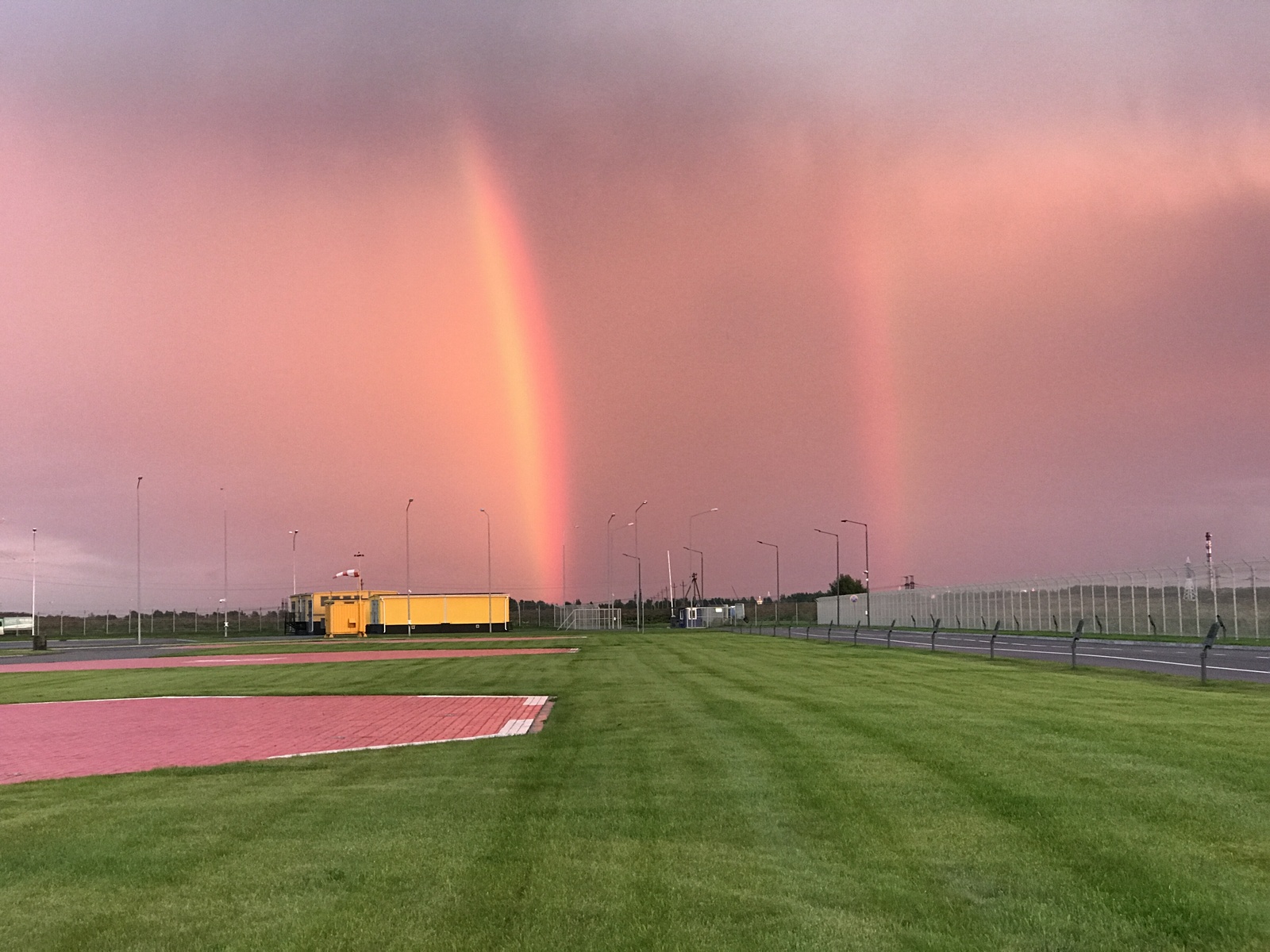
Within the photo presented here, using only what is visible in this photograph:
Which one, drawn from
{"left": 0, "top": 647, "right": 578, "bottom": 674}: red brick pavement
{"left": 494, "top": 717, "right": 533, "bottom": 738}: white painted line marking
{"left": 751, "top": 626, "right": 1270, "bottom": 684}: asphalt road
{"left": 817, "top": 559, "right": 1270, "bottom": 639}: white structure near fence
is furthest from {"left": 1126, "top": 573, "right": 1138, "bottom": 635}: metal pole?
{"left": 494, "top": 717, "right": 533, "bottom": 738}: white painted line marking

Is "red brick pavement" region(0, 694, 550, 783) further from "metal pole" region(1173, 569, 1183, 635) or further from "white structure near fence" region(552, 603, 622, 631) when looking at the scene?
"white structure near fence" region(552, 603, 622, 631)

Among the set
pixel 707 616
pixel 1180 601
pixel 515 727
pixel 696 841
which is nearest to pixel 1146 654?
pixel 1180 601

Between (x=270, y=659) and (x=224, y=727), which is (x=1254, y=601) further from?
(x=224, y=727)

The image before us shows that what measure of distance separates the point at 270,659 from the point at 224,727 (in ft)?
83.2

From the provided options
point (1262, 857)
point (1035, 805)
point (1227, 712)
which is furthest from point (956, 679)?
point (1262, 857)

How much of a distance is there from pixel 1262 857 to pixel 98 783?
1089 cm

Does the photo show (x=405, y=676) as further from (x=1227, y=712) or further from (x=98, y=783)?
(x=1227, y=712)

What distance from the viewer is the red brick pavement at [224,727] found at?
13688mm

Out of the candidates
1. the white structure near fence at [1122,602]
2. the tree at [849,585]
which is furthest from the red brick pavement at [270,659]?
the tree at [849,585]

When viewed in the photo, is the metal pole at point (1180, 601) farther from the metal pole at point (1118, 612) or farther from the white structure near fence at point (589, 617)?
the white structure near fence at point (589, 617)

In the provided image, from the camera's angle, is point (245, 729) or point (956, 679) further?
point (956, 679)

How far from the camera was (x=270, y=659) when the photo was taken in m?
41.1

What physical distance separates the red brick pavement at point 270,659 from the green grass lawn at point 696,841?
26.9 meters

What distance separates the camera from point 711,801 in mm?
8945
